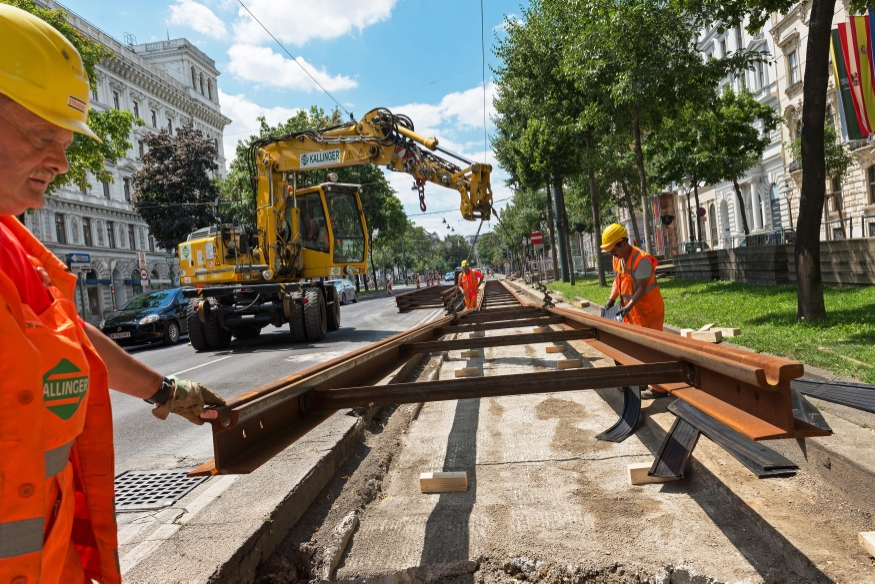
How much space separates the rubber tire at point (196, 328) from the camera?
46.9ft

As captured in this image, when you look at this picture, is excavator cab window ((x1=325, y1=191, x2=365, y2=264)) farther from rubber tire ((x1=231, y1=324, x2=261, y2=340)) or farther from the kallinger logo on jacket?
the kallinger logo on jacket

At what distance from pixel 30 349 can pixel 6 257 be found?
0.30 m

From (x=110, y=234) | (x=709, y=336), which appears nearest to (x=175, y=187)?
(x=110, y=234)

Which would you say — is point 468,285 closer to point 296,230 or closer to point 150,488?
point 296,230

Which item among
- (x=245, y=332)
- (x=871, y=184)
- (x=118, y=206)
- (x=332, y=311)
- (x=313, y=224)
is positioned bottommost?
(x=245, y=332)

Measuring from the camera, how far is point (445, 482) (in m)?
3.91

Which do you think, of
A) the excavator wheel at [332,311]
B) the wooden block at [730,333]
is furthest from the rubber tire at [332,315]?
the wooden block at [730,333]

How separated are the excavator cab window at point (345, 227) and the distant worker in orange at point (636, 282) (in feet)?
31.8

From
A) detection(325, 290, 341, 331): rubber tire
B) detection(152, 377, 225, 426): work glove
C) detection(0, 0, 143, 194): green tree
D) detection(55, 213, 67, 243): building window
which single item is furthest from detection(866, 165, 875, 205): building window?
detection(55, 213, 67, 243): building window

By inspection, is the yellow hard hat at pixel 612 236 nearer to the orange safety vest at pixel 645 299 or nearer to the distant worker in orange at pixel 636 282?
the distant worker in orange at pixel 636 282

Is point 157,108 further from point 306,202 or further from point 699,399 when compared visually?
point 699,399

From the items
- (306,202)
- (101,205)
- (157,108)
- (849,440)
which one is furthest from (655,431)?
(157,108)

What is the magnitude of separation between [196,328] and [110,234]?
3683 centimetres

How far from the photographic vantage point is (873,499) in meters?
3.13
